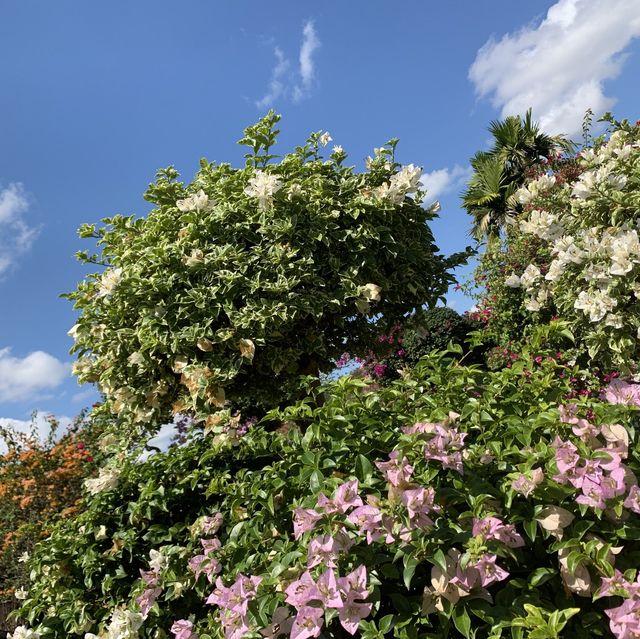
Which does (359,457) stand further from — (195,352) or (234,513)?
(195,352)

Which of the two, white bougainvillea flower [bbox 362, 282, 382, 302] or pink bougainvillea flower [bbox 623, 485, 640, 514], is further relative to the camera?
white bougainvillea flower [bbox 362, 282, 382, 302]

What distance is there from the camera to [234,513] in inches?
Result: 82.9

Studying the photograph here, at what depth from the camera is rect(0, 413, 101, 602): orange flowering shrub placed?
6.41 m

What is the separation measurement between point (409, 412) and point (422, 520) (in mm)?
648

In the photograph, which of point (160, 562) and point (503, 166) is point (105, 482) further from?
point (503, 166)

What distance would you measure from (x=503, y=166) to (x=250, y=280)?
13079mm

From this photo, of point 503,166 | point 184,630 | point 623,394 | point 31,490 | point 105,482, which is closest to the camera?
point 623,394

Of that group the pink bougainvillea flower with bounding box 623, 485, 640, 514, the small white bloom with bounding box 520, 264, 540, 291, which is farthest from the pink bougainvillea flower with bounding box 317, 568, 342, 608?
the small white bloom with bounding box 520, 264, 540, 291

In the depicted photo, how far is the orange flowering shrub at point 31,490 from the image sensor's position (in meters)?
6.41

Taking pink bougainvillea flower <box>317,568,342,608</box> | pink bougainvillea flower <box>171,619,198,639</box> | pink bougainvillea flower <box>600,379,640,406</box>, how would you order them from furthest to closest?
pink bougainvillea flower <box>171,619,198,639</box>
pink bougainvillea flower <box>600,379,640,406</box>
pink bougainvillea flower <box>317,568,342,608</box>

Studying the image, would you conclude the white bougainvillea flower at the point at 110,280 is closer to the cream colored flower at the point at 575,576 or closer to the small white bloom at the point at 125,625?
the small white bloom at the point at 125,625

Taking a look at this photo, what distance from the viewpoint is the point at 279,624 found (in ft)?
5.27

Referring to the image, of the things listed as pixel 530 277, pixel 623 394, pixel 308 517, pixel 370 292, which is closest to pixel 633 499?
pixel 623 394

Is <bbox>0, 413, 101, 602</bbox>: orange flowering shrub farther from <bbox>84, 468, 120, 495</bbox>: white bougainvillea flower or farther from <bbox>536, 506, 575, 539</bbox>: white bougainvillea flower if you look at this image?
<bbox>536, 506, 575, 539</bbox>: white bougainvillea flower
